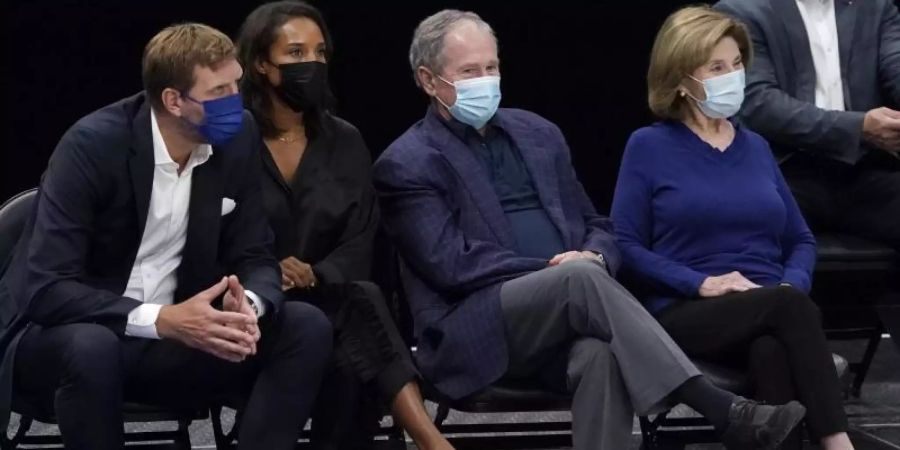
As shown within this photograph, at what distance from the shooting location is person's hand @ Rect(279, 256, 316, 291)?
3.65 metres

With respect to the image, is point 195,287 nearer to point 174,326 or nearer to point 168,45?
point 174,326

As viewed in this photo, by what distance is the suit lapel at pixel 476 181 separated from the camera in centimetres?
371

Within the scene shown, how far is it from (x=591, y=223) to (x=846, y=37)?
1.12 m

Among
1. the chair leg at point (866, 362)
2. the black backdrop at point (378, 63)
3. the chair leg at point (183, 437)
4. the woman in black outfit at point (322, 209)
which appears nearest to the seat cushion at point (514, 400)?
the woman in black outfit at point (322, 209)

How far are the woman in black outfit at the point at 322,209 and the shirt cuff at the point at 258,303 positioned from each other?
0.25m

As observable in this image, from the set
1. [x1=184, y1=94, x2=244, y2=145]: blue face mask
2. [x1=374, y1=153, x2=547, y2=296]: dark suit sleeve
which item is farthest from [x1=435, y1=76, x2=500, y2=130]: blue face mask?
[x1=184, y1=94, x2=244, y2=145]: blue face mask

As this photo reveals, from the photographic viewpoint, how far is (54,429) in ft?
14.6

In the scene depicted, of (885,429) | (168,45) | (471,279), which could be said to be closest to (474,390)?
(471,279)

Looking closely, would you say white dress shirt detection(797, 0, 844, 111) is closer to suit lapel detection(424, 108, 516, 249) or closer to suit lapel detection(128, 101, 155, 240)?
suit lapel detection(424, 108, 516, 249)

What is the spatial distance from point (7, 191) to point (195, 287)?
174cm

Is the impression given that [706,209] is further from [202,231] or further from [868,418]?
[202,231]

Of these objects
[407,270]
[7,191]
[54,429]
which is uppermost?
[407,270]

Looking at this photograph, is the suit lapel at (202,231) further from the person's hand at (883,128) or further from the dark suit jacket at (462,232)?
the person's hand at (883,128)

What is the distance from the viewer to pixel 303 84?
377 cm
